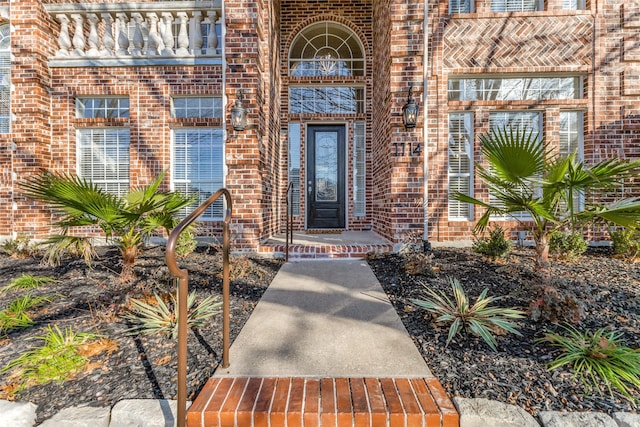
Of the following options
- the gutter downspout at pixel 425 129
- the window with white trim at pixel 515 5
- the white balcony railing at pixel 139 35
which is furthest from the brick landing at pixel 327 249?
the window with white trim at pixel 515 5

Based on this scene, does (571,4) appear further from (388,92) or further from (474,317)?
(474,317)

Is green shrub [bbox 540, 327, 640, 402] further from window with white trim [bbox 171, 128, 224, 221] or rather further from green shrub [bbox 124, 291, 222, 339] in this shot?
window with white trim [bbox 171, 128, 224, 221]

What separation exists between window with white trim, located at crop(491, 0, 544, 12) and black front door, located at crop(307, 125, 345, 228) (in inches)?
127

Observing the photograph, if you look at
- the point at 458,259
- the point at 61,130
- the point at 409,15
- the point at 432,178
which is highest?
the point at 409,15

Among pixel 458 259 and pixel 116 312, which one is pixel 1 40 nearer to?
pixel 116 312

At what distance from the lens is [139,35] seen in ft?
15.4

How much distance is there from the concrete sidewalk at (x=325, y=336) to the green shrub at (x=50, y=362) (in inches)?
34.1

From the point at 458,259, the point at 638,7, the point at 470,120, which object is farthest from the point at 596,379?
the point at 638,7

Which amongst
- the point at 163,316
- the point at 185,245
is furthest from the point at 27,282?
the point at 163,316

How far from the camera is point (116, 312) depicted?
2.24 meters

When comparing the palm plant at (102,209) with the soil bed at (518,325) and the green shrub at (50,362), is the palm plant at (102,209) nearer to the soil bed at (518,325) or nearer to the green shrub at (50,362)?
the green shrub at (50,362)

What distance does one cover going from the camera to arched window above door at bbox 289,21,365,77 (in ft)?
19.3

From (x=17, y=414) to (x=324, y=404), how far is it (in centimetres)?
147

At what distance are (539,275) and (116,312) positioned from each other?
140 inches
